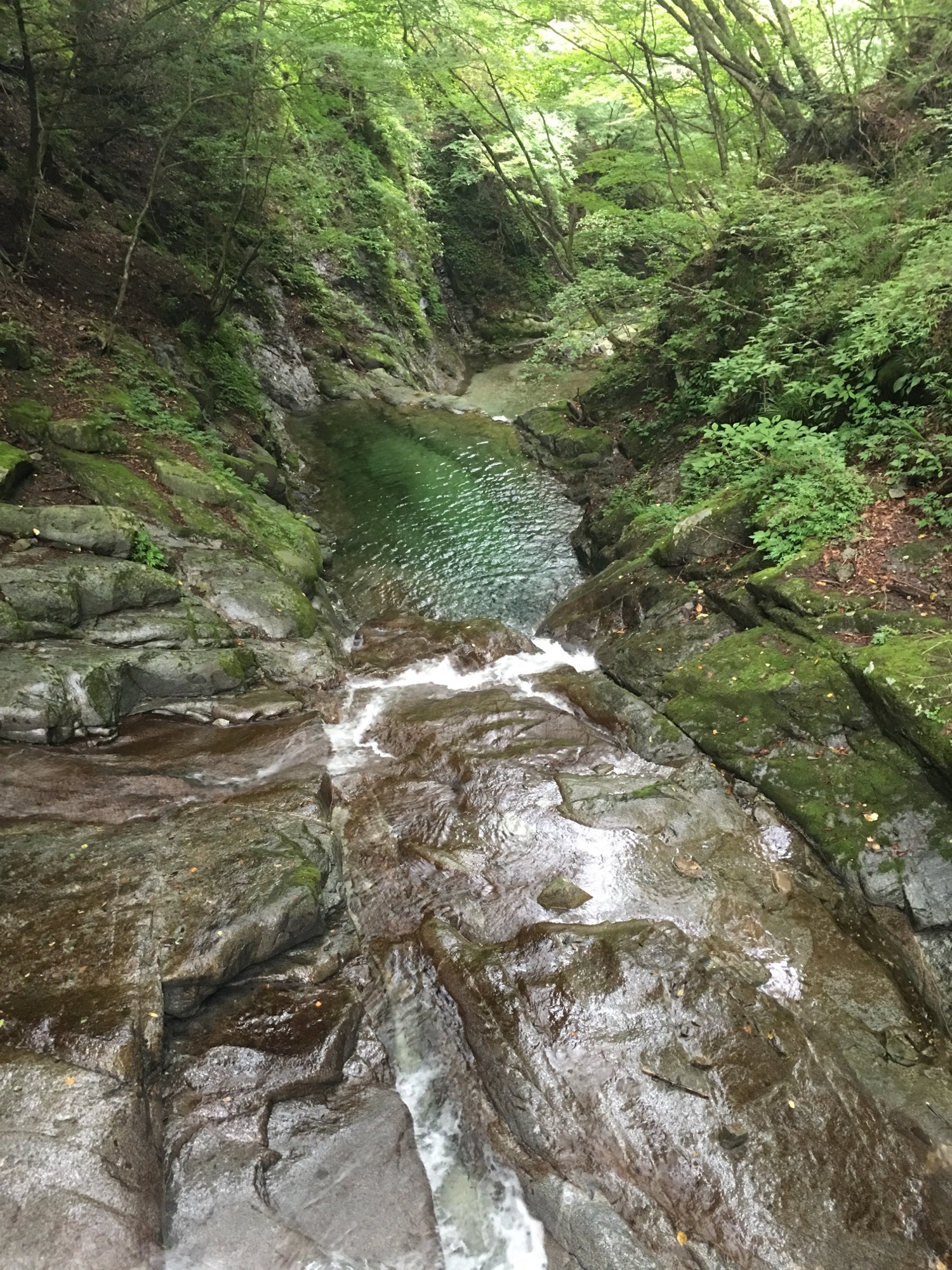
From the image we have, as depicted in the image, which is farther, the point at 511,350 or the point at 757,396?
the point at 511,350

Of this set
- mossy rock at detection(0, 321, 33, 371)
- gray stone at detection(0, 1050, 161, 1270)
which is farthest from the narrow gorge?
mossy rock at detection(0, 321, 33, 371)

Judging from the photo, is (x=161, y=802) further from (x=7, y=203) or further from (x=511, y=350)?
(x=511, y=350)

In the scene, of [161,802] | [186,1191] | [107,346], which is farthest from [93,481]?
[186,1191]

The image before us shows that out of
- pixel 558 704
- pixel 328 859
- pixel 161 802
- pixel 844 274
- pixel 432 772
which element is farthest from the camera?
pixel 844 274

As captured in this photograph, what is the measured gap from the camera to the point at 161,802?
6.09 m

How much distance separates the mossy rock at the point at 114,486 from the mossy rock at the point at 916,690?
8.96 meters

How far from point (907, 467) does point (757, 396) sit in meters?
3.40

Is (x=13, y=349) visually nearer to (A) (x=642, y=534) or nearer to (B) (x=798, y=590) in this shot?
(A) (x=642, y=534)

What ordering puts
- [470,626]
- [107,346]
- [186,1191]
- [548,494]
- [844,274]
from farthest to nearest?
1. [548,494]
2. [107,346]
3. [470,626]
4. [844,274]
5. [186,1191]

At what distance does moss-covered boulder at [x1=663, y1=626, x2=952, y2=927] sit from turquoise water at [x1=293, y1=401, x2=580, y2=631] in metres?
4.31

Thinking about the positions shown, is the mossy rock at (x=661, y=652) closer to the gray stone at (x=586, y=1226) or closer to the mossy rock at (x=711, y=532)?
the mossy rock at (x=711, y=532)

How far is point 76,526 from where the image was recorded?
27.5ft

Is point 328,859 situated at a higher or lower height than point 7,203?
lower

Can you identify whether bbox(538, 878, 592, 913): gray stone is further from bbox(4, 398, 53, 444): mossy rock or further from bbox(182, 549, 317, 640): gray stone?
bbox(4, 398, 53, 444): mossy rock
